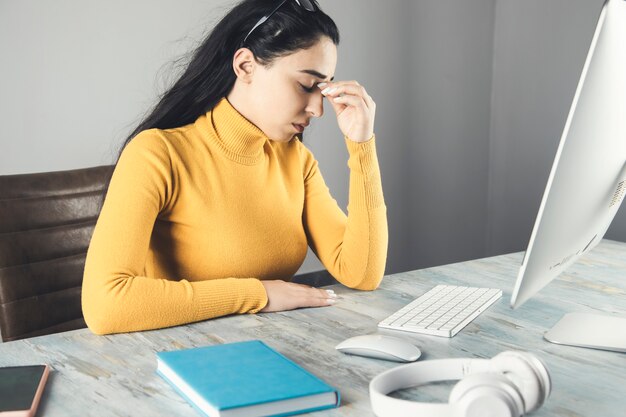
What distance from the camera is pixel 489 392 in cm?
75

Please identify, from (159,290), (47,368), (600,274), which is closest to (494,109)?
(600,274)

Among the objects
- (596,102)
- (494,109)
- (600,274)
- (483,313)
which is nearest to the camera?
(596,102)

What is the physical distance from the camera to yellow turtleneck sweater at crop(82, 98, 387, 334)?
1.28 meters

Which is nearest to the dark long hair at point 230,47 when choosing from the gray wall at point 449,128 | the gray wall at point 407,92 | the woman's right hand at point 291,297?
the woman's right hand at point 291,297

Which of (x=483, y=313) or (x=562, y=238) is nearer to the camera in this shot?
(x=562, y=238)

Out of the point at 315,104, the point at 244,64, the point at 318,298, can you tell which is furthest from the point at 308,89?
the point at 318,298

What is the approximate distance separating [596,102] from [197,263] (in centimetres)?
86

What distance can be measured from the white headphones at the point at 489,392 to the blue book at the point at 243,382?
3.2 inches

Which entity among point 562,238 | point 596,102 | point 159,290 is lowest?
point 159,290

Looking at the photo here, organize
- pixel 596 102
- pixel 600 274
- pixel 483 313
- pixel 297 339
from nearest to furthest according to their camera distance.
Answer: pixel 596 102
pixel 297 339
pixel 483 313
pixel 600 274

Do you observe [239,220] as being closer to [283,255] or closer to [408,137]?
[283,255]

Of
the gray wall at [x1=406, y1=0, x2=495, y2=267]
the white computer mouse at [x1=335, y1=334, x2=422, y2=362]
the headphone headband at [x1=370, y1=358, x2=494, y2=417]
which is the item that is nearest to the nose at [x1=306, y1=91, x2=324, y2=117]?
the white computer mouse at [x1=335, y1=334, x2=422, y2=362]

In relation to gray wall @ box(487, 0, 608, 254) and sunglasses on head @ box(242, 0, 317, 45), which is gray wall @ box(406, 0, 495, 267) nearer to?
gray wall @ box(487, 0, 608, 254)

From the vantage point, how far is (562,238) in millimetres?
994
